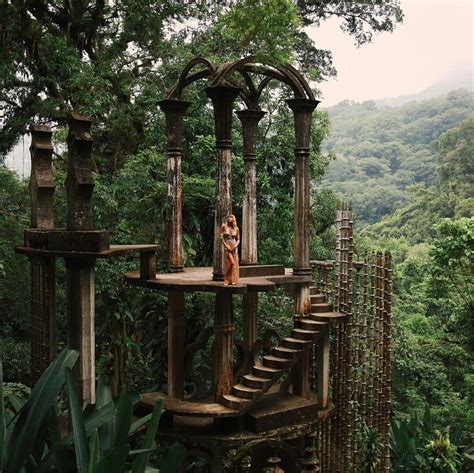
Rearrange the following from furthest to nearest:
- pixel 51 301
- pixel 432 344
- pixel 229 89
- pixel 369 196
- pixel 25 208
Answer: pixel 369 196 < pixel 432 344 < pixel 25 208 < pixel 229 89 < pixel 51 301

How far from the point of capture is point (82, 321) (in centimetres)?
523

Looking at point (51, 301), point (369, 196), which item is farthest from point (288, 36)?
point (369, 196)

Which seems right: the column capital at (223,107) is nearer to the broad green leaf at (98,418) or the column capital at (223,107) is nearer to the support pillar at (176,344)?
the support pillar at (176,344)

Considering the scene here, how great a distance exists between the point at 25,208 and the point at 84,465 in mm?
9607

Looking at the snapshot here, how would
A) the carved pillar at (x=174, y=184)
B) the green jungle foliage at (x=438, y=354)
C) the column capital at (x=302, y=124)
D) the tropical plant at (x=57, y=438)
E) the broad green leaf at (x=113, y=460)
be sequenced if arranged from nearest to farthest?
the broad green leaf at (x=113, y=460), the tropical plant at (x=57, y=438), the column capital at (x=302, y=124), the carved pillar at (x=174, y=184), the green jungle foliage at (x=438, y=354)

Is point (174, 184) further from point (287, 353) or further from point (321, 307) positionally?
point (287, 353)

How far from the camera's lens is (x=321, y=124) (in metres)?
12.3

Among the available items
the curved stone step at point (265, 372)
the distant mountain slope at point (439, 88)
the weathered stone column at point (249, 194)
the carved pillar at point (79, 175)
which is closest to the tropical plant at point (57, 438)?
the carved pillar at point (79, 175)

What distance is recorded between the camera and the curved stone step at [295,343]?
6.76m

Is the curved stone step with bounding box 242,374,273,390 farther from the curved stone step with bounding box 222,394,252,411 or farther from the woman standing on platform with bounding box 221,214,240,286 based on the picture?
the woman standing on platform with bounding box 221,214,240,286

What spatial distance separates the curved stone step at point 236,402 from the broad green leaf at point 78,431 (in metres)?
3.04

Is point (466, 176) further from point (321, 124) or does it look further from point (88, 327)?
point (88, 327)

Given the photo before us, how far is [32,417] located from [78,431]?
0.37 m

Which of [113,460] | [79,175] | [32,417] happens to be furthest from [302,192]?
[113,460]
